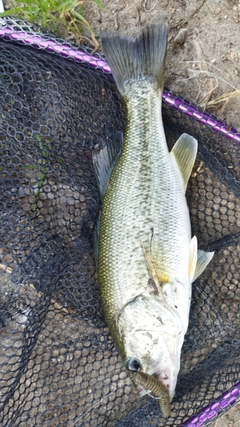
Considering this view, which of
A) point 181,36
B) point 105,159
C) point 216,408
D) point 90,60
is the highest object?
point 181,36

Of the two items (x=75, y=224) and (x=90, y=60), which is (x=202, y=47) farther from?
(x=75, y=224)

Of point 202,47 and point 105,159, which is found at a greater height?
point 202,47

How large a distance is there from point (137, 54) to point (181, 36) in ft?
1.43

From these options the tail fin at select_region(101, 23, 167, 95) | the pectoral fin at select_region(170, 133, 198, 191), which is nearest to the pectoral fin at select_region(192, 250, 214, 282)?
the pectoral fin at select_region(170, 133, 198, 191)

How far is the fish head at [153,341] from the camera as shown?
2162 mm

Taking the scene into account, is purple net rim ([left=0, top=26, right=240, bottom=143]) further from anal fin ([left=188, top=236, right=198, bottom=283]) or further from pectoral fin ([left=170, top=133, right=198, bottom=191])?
anal fin ([left=188, top=236, right=198, bottom=283])

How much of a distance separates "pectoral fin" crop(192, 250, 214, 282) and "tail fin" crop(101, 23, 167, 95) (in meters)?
0.90

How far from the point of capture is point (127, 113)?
8.33ft

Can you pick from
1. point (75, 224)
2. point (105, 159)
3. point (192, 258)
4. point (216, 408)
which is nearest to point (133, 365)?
point (216, 408)

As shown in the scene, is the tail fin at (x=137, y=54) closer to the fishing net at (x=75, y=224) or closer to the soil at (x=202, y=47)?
the fishing net at (x=75, y=224)

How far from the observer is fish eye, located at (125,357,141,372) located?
219 cm

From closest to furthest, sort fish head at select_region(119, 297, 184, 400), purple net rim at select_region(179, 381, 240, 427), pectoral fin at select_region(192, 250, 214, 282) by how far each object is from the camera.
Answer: fish head at select_region(119, 297, 184, 400) → purple net rim at select_region(179, 381, 240, 427) → pectoral fin at select_region(192, 250, 214, 282)

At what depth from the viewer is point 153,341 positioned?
2.17 meters

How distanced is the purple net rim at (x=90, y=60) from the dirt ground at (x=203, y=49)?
0.23 m
